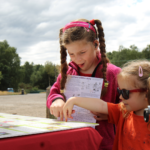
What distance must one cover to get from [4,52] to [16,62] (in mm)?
2786

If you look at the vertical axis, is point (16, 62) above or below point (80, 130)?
above

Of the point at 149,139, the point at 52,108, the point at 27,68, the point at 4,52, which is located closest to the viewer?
the point at 149,139

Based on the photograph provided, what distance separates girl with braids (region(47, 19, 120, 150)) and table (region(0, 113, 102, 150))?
502 mm

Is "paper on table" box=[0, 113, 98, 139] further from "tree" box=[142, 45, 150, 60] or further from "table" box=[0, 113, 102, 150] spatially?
"tree" box=[142, 45, 150, 60]

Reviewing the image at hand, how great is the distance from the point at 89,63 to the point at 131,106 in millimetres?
533

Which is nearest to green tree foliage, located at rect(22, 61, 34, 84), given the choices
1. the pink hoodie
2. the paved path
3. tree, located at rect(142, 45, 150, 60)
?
tree, located at rect(142, 45, 150, 60)

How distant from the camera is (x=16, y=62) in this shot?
3734 centimetres

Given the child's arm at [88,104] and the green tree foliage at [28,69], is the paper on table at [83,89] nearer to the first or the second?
the child's arm at [88,104]

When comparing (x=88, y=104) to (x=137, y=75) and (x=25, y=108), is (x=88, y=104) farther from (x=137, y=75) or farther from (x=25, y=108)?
(x=25, y=108)

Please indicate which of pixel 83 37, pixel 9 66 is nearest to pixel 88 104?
pixel 83 37

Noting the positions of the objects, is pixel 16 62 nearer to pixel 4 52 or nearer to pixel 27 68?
pixel 4 52

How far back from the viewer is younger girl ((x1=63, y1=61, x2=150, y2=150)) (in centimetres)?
119

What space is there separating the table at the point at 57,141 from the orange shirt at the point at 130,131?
35 cm

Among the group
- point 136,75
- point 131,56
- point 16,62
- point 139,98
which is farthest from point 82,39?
point 131,56
